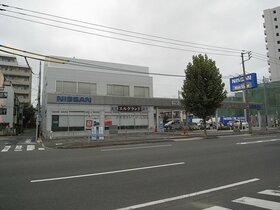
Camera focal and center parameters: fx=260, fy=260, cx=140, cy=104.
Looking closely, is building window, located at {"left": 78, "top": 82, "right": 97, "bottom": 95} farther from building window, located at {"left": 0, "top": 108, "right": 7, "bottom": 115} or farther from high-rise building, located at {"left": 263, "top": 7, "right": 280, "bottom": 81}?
high-rise building, located at {"left": 263, "top": 7, "right": 280, "bottom": 81}

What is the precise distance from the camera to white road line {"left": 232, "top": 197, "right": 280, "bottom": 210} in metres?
5.22

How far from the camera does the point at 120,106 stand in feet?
123

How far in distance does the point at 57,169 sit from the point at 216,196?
593 centimetres

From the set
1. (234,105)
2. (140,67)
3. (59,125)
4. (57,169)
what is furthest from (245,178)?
(234,105)

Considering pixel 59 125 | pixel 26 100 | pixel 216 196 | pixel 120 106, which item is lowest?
pixel 216 196

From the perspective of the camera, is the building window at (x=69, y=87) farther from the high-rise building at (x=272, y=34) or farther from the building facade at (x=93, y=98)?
the high-rise building at (x=272, y=34)

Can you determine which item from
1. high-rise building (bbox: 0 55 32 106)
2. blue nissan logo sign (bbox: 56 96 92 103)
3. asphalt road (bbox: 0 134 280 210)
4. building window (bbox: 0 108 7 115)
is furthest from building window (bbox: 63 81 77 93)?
high-rise building (bbox: 0 55 32 106)

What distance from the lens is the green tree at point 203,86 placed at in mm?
28750

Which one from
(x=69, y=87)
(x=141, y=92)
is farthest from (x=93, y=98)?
(x=141, y=92)

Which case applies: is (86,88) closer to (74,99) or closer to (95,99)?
(95,99)

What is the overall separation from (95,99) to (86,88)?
9.14ft

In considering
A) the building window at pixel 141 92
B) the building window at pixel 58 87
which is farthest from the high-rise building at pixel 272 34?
the building window at pixel 58 87

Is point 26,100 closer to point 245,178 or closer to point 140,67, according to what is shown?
point 140,67

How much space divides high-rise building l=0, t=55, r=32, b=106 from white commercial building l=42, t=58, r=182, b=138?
147 feet
